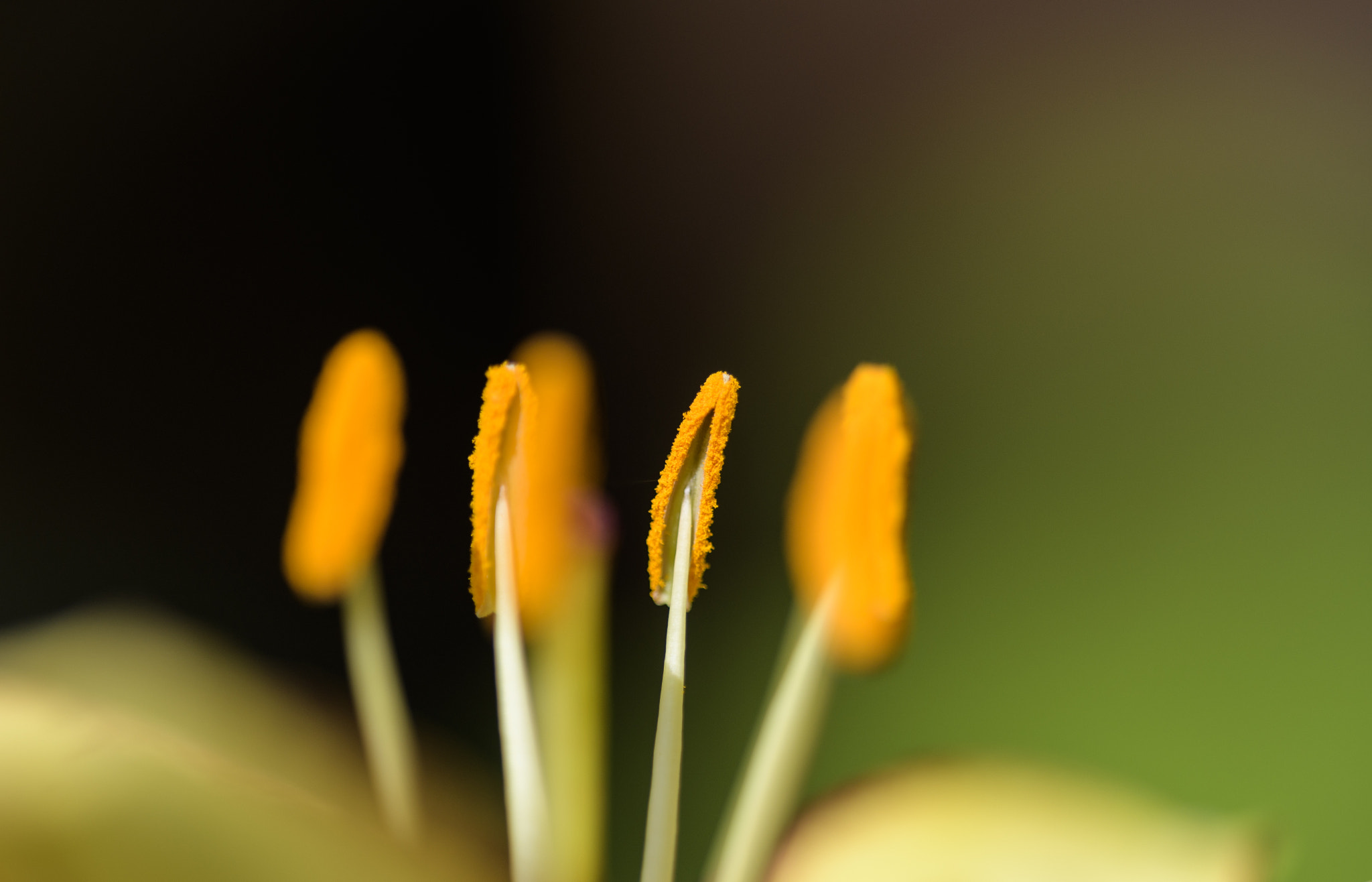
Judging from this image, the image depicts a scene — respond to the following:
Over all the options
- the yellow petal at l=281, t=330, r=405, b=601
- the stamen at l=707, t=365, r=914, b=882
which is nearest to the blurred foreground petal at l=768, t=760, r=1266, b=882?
the stamen at l=707, t=365, r=914, b=882

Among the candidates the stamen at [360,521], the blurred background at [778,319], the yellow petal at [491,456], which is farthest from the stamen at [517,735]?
the blurred background at [778,319]

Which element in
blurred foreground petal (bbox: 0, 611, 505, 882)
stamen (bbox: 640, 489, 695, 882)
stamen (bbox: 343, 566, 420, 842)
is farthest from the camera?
stamen (bbox: 343, 566, 420, 842)

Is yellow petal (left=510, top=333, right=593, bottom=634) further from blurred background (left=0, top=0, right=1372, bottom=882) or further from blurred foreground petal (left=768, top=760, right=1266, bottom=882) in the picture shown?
blurred foreground petal (left=768, top=760, right=1266, bottom=882)

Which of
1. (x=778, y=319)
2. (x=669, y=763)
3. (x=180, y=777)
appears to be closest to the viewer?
(x=180, y=777)

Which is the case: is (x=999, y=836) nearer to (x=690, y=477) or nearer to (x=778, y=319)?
(x=690, y=477)

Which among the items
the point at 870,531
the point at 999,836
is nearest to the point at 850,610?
the point at 870,531

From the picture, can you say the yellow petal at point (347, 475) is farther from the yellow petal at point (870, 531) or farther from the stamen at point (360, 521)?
the yellow petal at point (870, 531)

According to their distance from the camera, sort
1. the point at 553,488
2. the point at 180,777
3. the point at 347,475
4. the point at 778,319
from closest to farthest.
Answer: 1. the point at 180,777
2. the point at 347,475
3. the point at 553,488
4. the point at 778,319
